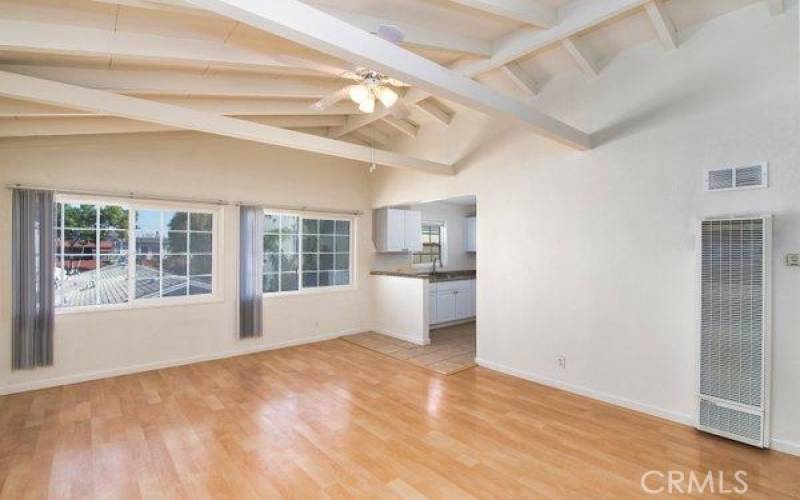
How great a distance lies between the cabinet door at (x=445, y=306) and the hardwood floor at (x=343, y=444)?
2491 millimetres

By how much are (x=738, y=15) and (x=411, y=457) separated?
4.01 meters

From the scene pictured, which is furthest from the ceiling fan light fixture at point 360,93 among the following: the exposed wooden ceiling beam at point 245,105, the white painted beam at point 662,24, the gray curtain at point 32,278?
the gray curtain at point 32,278

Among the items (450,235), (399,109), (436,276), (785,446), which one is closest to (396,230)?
(436,276)

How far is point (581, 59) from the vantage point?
11.3 ft

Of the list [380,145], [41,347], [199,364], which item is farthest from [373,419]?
[380,145]

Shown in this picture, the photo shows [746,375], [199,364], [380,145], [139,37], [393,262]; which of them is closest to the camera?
[139,37]

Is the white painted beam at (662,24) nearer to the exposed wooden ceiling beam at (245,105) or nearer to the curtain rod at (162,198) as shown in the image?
A: the exposed wooden ceiling beam at (245,105)

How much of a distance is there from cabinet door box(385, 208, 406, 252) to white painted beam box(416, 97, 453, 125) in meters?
1.81

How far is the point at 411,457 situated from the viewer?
2.64 m

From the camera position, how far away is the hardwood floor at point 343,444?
2.32m

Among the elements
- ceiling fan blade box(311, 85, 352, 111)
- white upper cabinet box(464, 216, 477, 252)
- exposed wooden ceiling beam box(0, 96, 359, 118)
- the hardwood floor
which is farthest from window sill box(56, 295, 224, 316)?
white upper cabinet box(464, 216, 477, 252)

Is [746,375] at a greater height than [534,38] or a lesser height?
lesser

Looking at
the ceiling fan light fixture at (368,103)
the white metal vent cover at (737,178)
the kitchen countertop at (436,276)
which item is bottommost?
the kitchen countertop at (436,276)

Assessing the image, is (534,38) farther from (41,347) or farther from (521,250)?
(41,347)
